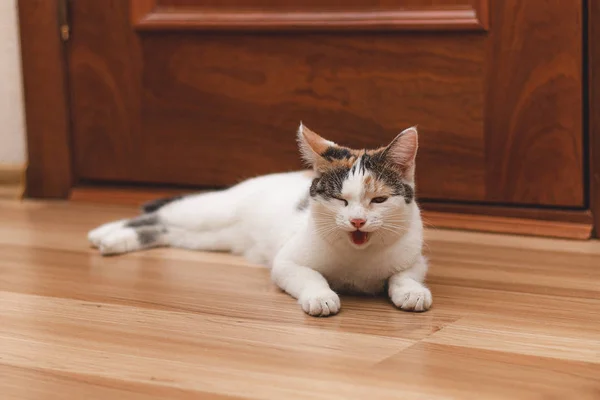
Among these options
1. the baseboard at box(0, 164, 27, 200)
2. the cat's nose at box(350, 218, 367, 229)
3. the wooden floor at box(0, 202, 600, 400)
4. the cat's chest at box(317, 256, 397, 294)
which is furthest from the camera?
the baseboard at box(0, 164, 27, 200)

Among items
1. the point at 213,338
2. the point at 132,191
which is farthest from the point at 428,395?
the point at 132,191

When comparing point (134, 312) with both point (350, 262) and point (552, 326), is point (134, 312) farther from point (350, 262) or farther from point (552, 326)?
point (552, 326)

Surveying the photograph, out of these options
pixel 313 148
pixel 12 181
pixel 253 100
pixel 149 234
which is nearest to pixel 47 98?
pixel 12 181

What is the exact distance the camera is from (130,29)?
2.60 metres

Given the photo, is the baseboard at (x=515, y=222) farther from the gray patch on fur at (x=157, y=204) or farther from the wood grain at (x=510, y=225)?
the gray patch on fur at (x=157, y=204)

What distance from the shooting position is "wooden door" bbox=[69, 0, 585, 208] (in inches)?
87.1

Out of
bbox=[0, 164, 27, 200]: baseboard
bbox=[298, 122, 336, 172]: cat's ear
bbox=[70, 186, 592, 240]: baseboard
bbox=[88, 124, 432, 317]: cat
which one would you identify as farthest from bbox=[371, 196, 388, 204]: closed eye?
bbox=[0, 164, 27, 200]: baseboard

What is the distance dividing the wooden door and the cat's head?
0.67m

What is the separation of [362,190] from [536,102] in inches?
32.0

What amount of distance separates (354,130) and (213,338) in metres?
1.04

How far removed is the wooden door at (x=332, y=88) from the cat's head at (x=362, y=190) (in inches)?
26.4

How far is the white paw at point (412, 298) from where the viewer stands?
1.63m

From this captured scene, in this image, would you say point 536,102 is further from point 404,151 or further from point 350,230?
point 350,230

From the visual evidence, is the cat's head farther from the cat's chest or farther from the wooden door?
the wooden door
